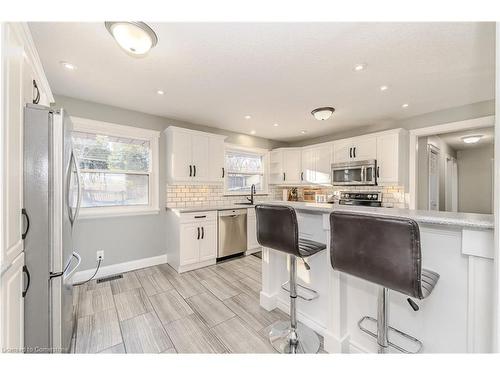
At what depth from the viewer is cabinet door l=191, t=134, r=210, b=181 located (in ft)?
11.4

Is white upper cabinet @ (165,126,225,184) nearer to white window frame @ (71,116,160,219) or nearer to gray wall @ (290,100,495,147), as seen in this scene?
white window frame @ (71,116,160,219)

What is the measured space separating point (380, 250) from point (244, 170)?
3.85 metres

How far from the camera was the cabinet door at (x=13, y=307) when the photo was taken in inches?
36.9

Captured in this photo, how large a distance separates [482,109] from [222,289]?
4293mm

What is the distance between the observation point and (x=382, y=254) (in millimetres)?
969

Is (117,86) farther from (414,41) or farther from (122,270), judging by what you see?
(414,41)

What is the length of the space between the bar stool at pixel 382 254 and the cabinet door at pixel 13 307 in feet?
5.36

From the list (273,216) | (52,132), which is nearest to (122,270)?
(52,132)

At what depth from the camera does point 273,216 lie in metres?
1.55

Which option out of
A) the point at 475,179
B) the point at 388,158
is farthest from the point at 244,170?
the point at 475,179

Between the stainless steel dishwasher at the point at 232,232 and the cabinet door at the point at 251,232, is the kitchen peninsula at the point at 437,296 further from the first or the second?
the cabinet door at the point at 251,232

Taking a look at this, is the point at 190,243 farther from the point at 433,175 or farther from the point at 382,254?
the point at 433,175

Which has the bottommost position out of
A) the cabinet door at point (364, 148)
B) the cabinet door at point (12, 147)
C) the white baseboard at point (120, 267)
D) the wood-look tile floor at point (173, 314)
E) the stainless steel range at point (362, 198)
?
the wood-look tile floor at point (173, 314)

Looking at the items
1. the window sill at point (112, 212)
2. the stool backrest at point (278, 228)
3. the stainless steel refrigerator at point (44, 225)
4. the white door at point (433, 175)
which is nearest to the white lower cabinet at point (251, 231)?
the window sill at point (112, 212)
